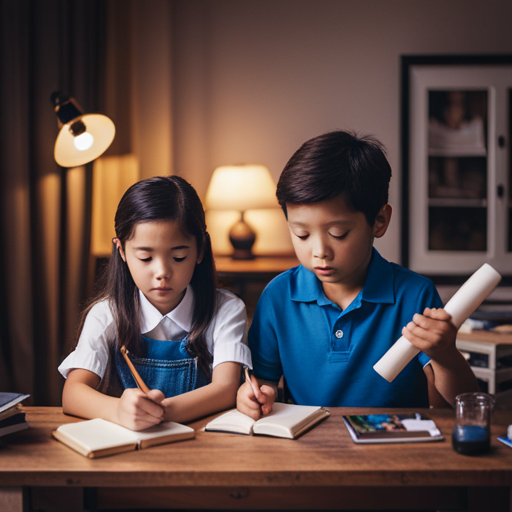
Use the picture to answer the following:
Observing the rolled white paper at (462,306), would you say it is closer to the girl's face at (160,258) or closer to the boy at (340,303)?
the boy at (340,303)

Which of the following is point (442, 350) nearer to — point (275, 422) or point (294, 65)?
point (275, 422)

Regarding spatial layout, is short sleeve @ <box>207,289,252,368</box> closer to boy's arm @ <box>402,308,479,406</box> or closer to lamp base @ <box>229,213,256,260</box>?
boy's arm @ <box>402,308,479,406</box>

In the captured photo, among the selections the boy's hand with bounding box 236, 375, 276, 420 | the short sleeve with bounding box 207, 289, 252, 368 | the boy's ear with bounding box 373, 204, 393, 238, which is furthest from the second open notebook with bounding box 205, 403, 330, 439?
the boy's ear with bounding box 373, 204, 393, 238

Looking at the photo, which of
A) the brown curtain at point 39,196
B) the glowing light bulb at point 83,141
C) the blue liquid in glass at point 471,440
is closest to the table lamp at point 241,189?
the brown curtain at point 39,196

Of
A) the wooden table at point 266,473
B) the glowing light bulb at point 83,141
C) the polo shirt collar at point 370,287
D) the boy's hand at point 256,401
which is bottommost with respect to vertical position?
the wooden table at point 266,473

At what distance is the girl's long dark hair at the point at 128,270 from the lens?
1111 mm

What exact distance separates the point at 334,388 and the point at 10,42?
2168 mm

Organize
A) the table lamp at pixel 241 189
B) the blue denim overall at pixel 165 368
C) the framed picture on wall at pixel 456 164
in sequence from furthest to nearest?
the framed picture on wall at pixel 456 164, the table lamp at pixel 241 189, the blue denim overall at pixel 165 368

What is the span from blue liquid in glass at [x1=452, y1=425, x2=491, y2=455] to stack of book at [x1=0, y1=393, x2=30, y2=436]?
682 millimetres

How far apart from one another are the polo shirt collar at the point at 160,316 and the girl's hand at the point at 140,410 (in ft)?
0.91

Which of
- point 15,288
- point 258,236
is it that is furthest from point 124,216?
point 258,236

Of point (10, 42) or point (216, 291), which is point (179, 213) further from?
point (10, 42)

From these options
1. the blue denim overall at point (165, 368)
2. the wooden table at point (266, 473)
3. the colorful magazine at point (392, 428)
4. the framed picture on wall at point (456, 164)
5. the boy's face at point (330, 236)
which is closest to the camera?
the wooden table at point (266, 473)

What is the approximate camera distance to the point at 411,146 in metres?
3.21
